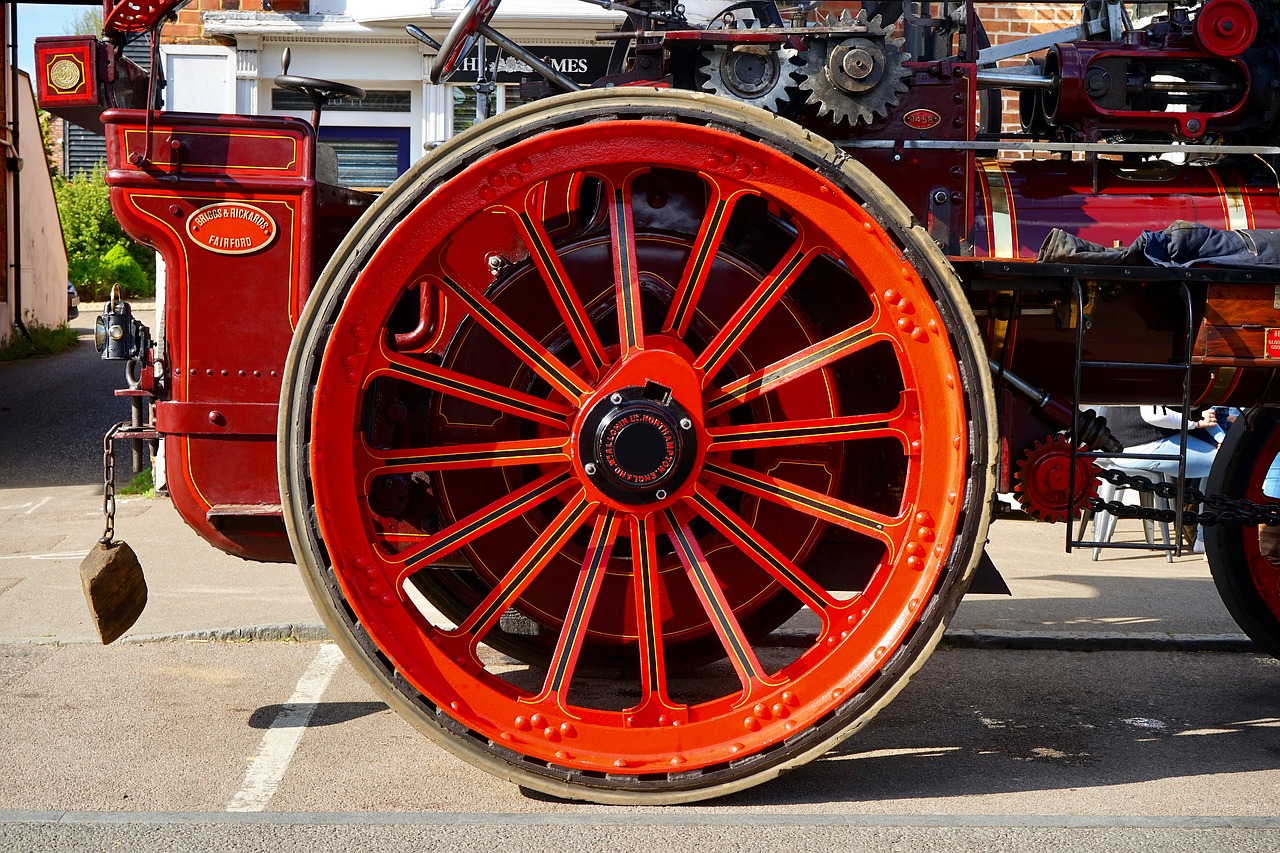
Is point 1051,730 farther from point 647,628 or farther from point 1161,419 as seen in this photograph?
point 1161,419

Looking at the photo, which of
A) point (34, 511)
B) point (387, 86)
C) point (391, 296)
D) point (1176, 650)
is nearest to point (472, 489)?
point (391, 296)

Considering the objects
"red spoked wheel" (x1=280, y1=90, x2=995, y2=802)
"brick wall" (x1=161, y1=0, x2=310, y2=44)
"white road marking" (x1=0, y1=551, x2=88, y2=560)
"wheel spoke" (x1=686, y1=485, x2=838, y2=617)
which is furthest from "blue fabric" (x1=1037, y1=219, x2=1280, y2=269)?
"brick wall" (x1=161, y1=0, x2=310, y2=44)

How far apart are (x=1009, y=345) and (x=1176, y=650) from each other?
210cm

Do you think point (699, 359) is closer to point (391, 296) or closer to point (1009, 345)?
point (391, 296)

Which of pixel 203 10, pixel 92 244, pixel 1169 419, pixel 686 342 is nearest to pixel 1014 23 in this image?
pixel 1169 419

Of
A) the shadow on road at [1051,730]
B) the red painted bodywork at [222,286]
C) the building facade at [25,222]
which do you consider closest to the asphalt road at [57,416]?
the building facade at [25,222]

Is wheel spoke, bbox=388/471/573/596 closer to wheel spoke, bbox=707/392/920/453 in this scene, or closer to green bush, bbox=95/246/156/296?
wheel spoke, bbox=707/392/920/453

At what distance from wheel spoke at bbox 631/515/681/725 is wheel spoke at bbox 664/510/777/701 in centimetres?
8

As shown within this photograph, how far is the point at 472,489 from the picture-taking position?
3.61 metres

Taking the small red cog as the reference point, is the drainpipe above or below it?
above

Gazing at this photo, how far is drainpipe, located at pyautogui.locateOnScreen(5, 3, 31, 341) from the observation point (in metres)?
13.3

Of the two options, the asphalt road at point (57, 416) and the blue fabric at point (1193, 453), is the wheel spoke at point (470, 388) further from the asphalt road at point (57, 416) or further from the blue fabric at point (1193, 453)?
the asphalt road at point (57, 416)

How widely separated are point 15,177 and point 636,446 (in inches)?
Answer: 517

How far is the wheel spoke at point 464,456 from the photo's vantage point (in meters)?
3.17
